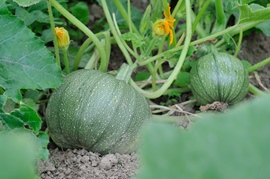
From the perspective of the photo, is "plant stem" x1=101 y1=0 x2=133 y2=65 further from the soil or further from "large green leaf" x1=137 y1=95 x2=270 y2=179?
"large green leaf" x1=137 y1=95 x2=270 y2=179

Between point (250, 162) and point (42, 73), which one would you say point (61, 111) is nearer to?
point (42, 73)

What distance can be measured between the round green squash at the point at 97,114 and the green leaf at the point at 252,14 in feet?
2.02

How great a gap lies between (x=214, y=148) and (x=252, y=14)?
5.13ft

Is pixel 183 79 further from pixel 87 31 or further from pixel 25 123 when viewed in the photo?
pixel 25 123

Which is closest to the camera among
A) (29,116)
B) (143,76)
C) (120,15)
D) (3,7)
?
(29,116)

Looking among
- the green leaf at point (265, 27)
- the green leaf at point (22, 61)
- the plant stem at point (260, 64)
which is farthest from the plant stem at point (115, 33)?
the green leaf at point (265, 27)

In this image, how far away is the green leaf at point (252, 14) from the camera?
2359mm

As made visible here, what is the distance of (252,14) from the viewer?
2.40 metres

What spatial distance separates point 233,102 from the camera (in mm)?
2730

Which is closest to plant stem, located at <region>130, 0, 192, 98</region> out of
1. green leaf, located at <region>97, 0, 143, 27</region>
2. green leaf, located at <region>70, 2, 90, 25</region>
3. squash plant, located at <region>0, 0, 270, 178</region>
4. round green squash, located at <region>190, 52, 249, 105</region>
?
squash plant, located at <region>0, 0, 270, 178</region>

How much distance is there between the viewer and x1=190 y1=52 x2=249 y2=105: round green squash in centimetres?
267

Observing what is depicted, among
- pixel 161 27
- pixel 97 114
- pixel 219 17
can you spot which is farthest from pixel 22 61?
pixel 219 17

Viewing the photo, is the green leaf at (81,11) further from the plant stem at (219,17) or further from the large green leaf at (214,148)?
the large green leaf at (214,148)

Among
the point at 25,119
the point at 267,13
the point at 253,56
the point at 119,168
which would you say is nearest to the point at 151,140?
the point at 25,119
